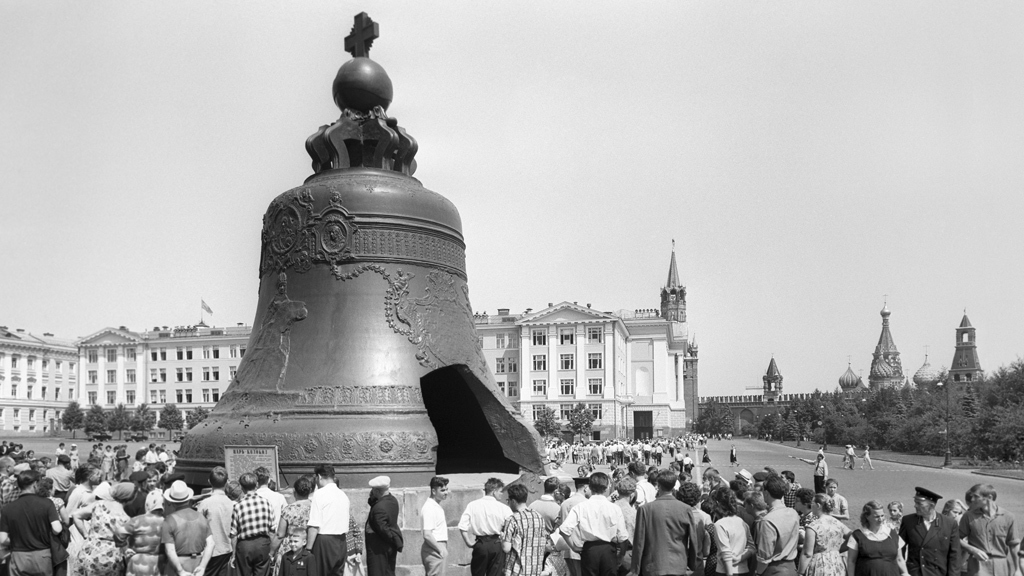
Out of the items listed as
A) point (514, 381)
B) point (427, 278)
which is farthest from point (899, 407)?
point (427, 278)

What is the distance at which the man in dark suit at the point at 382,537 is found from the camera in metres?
7.46

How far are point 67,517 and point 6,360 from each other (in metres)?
92.3

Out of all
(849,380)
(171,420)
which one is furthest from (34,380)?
Result: (849,380)

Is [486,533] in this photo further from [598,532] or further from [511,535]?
[598,532]

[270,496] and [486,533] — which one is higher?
[270,496]

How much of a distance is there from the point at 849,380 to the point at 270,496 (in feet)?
557

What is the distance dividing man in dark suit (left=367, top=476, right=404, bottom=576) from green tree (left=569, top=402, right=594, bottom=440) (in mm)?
73185

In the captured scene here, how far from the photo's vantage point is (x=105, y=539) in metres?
6.65

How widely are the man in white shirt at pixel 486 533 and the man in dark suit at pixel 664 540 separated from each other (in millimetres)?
1087

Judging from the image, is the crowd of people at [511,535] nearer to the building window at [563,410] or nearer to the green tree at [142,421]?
the green tree at [142,421]

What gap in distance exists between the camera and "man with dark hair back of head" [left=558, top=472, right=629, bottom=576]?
7141mm

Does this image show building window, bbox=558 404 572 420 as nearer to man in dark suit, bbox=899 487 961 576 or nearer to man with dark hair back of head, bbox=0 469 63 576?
man in dark suit, bbox=899 487 961 576

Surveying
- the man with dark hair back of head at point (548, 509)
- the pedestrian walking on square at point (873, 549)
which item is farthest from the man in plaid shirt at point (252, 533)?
the pedestrian walking on square at point (873, 549)

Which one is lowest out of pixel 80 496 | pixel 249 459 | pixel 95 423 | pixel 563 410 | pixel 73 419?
pixel 95 423
